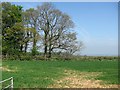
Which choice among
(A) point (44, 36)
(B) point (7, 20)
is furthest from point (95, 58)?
(B) point (7, 20)

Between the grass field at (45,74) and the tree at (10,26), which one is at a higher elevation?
the tree at (10,26)

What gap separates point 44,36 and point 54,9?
482 centimetres

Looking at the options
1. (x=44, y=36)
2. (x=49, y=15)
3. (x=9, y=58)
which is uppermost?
(x=49, y=15)

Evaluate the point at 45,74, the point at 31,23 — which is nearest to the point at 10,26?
the point at 31,23

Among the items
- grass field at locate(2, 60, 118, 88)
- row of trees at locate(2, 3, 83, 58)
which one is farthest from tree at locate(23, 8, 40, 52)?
grass field at locate(2, 60, 118, 88)

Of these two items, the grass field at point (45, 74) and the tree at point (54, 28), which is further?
the tree at point (54, 28)

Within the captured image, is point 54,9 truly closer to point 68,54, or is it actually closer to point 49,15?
point 49,15

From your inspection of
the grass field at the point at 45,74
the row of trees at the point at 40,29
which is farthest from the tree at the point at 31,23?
the grass field at the point at 45,74

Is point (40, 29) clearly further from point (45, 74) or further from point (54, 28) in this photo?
point (45, 74)

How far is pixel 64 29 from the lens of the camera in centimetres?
5106

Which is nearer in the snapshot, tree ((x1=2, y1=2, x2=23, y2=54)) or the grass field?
the grass field

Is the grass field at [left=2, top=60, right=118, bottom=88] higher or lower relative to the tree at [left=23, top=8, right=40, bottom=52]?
lower

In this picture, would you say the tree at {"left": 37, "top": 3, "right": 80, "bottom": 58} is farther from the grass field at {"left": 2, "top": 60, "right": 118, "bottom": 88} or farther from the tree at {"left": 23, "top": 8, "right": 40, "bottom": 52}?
the grass field at {"left": 2, "top": 60, "right": 118, "bottom": 88}

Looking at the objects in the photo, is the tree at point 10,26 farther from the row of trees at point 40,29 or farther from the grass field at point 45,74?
the grass field at point 45,74
